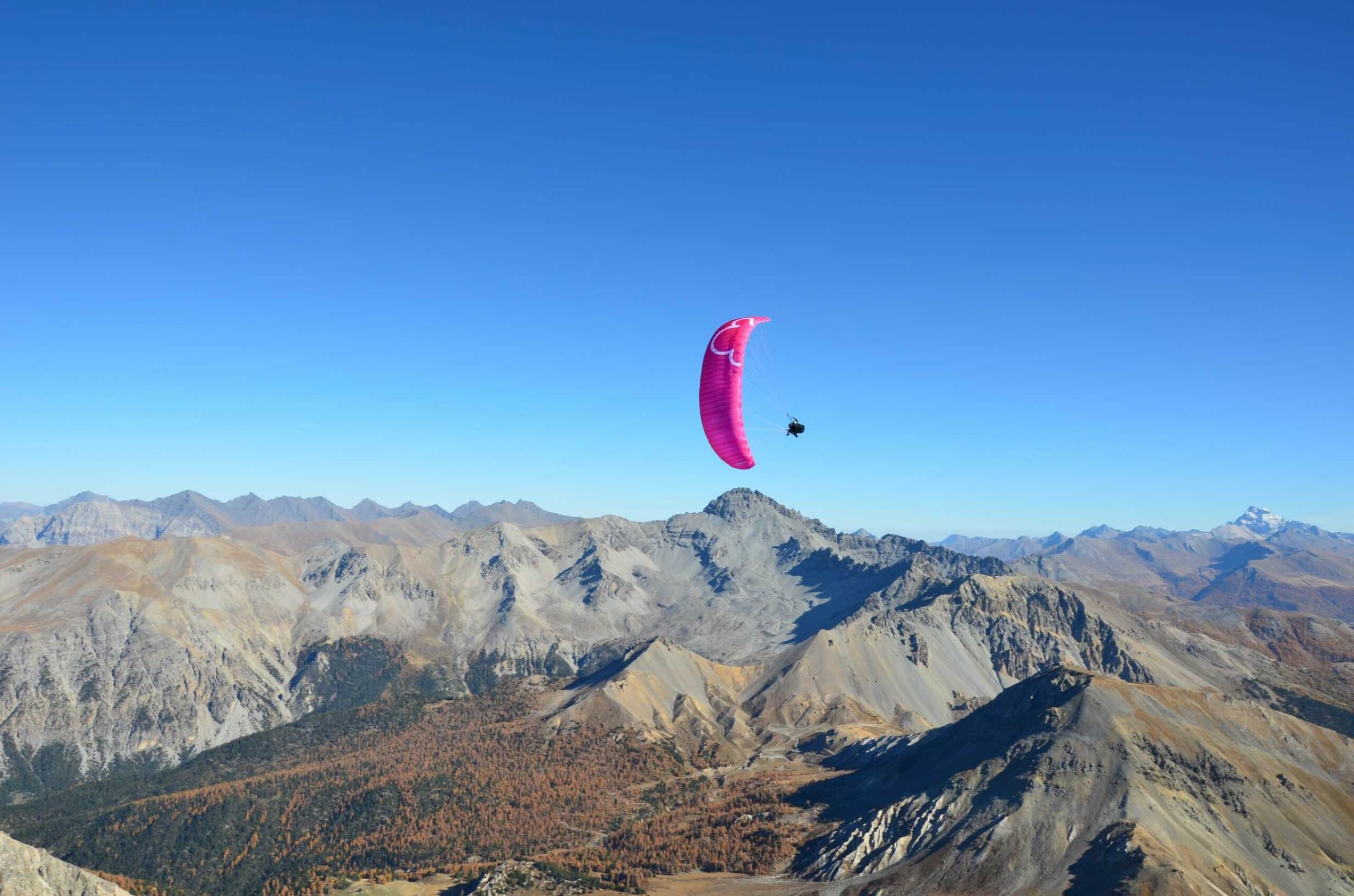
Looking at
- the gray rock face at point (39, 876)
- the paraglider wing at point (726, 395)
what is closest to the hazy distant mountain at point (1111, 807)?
the paraglider wing at point (726, 395)

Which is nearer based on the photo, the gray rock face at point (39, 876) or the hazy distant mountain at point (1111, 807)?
the gray rock face at point (39, 876)

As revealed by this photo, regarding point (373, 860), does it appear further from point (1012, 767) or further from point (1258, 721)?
point (1258, 721)

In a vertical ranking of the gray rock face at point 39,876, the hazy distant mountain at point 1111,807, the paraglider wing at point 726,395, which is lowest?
the hazy distant mountain at point 1111,807

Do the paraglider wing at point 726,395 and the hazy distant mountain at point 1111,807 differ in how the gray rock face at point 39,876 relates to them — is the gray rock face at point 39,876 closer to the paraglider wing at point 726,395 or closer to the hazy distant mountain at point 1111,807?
the paraglider wing at point 726,395

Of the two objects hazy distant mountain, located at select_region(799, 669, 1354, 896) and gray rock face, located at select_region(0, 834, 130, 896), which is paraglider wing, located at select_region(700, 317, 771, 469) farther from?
gray rock face, located at select_region(0, 834, 130, 896)

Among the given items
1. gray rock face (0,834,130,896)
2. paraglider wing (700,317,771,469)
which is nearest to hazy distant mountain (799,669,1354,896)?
paraglider wing (700,317,771,469)

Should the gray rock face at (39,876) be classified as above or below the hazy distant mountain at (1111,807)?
above

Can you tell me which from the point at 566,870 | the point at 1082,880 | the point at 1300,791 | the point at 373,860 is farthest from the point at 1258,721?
the point at 373,860
